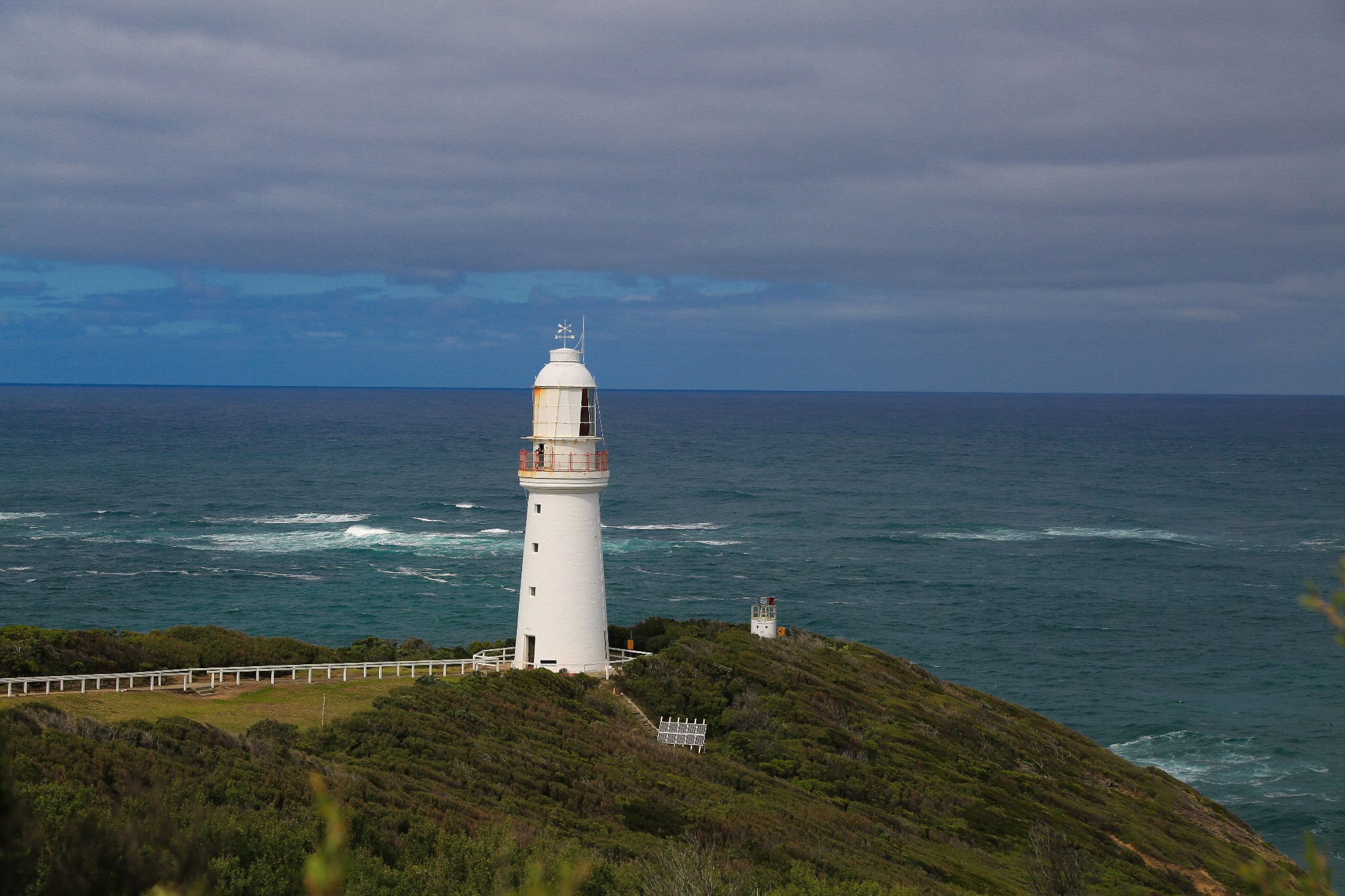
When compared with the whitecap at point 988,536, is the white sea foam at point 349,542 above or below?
below

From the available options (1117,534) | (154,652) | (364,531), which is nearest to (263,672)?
(154,652)

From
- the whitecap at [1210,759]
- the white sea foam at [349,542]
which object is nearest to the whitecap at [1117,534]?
the white sea foam at [349,542]

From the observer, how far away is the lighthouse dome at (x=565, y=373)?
85.4 feet

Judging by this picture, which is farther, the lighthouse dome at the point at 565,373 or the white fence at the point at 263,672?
the lighthouse dome at the point at 565,373

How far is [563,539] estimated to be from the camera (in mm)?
25547

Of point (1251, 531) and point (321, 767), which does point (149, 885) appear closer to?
point (321, 767)

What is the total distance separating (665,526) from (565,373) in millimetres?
49671

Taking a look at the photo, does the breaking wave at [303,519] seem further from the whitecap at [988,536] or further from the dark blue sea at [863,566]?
the whitecap at [988,536]

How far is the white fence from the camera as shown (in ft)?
68.8

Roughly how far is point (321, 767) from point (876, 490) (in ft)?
287

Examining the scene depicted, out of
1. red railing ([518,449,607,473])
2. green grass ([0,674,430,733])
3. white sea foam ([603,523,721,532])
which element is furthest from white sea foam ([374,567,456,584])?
green grass ([0,674,430,733])

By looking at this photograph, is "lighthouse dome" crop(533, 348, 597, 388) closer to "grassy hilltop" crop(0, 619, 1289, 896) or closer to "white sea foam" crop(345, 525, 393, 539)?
"grassy hilltop" crop(0, 619, 1289, 896)

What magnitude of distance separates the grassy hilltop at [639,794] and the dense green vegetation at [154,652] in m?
0.40

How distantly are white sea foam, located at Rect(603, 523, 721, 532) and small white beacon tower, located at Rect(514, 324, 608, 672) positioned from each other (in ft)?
156
